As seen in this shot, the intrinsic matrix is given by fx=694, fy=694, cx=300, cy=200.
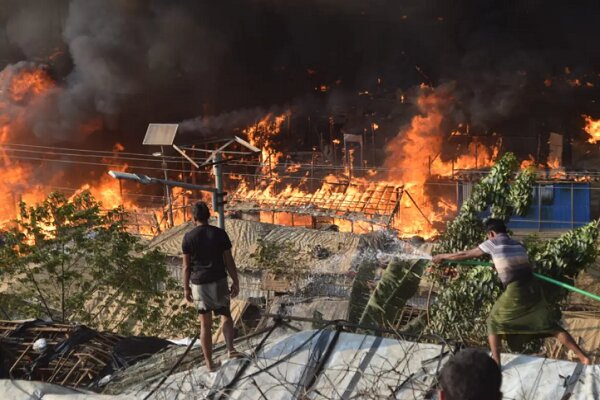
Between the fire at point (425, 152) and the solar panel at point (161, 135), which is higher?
the solar panel at point (161, 135)

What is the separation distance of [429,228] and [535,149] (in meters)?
8.28

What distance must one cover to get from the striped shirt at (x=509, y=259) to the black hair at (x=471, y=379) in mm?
2666

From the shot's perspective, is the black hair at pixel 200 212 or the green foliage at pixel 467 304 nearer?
the black hair at pixel 200 212

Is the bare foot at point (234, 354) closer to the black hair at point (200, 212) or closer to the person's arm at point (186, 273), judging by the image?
the person's arm at point (186, 273)

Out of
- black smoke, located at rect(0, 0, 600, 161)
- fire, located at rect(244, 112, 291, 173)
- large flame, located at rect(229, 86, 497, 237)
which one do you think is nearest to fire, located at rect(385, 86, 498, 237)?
large flame, located at rect(229, 86, 497, 237)

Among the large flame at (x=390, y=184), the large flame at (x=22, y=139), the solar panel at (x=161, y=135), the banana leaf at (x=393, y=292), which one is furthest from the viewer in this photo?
the large flame at (x=22, y=139)

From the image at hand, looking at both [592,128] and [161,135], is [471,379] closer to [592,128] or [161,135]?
[161,135]

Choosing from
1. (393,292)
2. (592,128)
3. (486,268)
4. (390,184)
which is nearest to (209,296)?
(486,268)

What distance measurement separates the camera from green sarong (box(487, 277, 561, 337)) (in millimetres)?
5375

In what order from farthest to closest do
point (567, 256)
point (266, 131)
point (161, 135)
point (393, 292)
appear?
point (266, 131) < point (161, 135) < point (393, 292) < point (567, 256)

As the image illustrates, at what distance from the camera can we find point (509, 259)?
17.6 feet

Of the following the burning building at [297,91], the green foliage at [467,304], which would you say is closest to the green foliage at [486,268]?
the green foliage at [467,304]

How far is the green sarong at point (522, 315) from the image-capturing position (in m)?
5.38

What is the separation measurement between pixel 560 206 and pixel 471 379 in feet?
66.5
